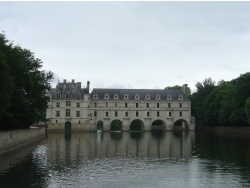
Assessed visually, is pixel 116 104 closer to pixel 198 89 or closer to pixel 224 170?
pixel 198 89

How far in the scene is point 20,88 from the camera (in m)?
52.0

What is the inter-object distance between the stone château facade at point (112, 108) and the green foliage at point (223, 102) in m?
6.06

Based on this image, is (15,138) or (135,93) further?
(135,93)

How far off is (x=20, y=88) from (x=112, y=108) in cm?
6328

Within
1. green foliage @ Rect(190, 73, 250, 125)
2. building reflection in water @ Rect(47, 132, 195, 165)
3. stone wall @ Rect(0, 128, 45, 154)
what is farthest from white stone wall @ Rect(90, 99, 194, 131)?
building reflection in water @ Rect(47, 132, 195, 165)

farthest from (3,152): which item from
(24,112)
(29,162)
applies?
(24,112)

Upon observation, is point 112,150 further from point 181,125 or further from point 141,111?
point 181,125

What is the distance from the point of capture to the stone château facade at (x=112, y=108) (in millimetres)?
109750

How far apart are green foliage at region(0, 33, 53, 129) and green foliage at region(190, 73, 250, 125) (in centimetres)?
3704

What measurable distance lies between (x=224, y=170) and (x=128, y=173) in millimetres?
7229

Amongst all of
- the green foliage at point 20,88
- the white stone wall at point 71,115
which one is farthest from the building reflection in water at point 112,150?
the white stone wall at point 71,115

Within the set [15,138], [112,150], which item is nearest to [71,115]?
[15,138]

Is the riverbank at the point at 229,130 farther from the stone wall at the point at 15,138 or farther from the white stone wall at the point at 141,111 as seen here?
the stone wall at the point at 15,138

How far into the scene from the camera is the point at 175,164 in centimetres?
3378
